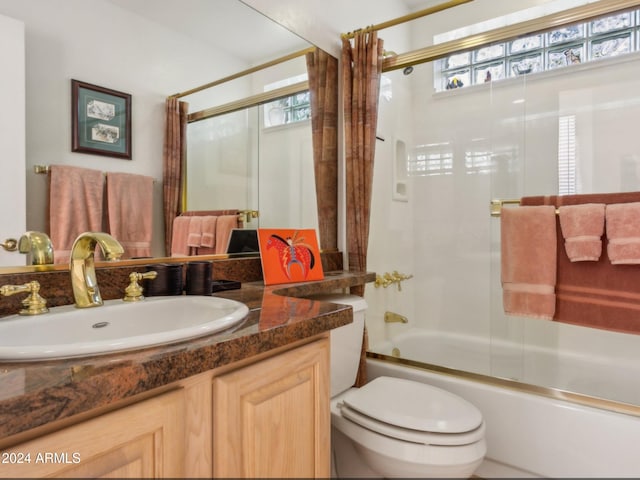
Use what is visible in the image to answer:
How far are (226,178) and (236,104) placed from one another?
294 mm

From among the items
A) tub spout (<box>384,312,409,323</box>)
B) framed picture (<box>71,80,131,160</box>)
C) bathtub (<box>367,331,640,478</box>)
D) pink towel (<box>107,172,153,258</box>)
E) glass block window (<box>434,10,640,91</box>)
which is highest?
glass block window (<box>434,10,640,91</box>)

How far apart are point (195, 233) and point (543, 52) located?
79.2 inches

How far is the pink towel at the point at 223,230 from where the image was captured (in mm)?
1475

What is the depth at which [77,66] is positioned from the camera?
3.49ft

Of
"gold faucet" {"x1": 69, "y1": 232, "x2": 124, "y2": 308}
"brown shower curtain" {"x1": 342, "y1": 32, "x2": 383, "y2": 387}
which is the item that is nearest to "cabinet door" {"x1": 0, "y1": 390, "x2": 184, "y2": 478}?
"gold faucet" {"x1": 69, "y1": 232, "x2": 124, "y2": 308}

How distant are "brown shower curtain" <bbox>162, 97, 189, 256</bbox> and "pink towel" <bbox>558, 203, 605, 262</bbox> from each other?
1.50 metres

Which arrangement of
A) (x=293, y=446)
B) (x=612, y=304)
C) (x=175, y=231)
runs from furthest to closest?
(x=612, y=304)
(x=175, y=231)
(x=293, y=446)

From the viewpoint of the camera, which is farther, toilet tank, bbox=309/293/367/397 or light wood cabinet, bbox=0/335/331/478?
toilet tank, bbox=309/293/367/397

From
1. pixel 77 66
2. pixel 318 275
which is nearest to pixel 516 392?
pixel 318 275

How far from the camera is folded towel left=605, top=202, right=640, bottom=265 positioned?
1.45 m

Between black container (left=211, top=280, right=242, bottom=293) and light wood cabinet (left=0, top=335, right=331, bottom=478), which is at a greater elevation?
black container (left=211, top=280, right=242, bottom=293)

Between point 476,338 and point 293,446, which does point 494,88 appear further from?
point 293,446

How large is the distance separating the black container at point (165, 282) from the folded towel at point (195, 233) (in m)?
0.24

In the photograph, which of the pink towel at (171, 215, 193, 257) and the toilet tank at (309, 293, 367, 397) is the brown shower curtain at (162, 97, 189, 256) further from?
the toilet tank at (309, 293, 367, 397)
